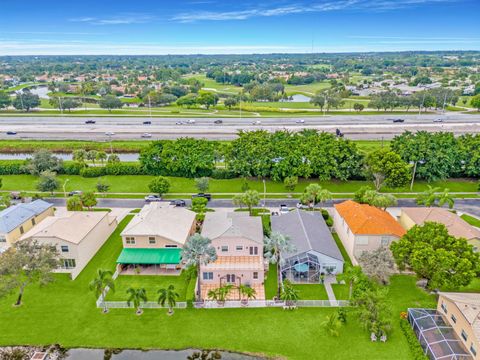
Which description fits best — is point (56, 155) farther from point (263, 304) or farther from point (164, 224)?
point (263, 304)

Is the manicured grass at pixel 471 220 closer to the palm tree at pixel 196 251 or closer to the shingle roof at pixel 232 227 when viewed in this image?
the shingle roof at pixel 232 227

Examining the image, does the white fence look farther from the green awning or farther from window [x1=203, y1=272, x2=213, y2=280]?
the green awning

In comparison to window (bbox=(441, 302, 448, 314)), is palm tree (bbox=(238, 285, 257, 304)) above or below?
below

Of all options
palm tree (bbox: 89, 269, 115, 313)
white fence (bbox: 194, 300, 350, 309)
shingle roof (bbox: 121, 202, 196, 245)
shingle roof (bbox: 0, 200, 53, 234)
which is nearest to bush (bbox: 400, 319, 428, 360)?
white fence (bbox: 194, 300, 350, 309)

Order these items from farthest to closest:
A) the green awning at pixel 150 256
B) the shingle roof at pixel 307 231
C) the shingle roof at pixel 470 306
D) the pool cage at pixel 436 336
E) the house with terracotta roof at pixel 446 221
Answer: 1. the house with terracotta roof at pixel 446 221
2. the green awning at pixel 150 256
3. the shingle roof at pixel 307 231
4. the pool cage at pixel 436 336
5. the shingle roof at pixel 470 306

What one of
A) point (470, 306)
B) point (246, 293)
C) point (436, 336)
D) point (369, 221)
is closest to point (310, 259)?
point (246, 293)

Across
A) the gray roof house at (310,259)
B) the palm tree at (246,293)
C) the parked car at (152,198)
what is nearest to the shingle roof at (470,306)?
the gray roof house at (310,259)
